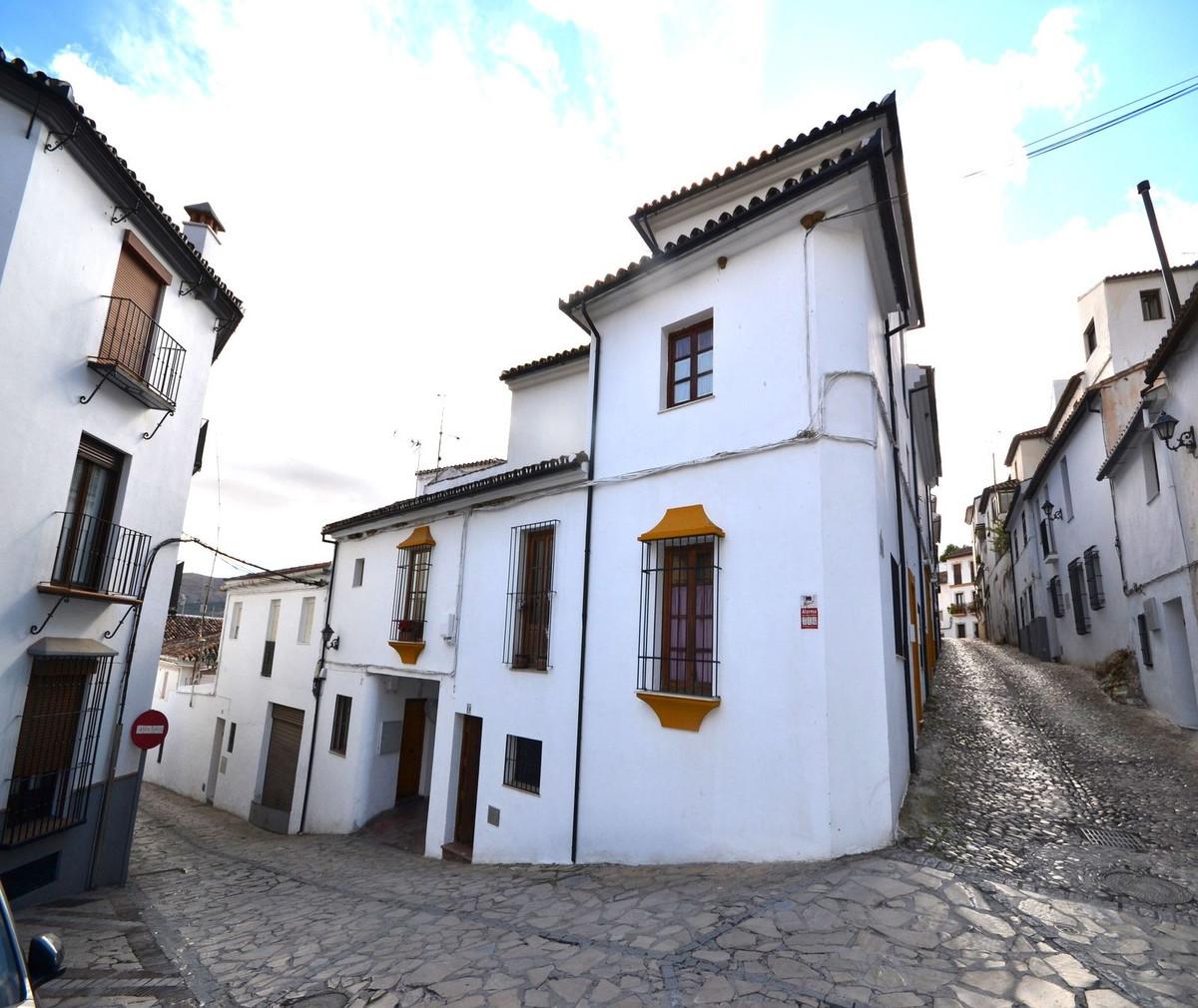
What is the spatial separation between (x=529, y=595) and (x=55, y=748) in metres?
6.27

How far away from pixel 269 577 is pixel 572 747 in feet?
41.7

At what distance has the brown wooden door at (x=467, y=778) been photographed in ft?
33.0

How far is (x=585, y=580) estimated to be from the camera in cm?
851

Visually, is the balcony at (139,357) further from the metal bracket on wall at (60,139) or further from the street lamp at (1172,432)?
the street lamp at (1172,432)

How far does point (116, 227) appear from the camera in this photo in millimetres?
8641

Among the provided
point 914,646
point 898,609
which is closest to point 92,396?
point 898,609

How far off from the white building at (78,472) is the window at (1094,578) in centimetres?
1926

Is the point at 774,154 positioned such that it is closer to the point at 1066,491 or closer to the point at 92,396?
the point at 92,396

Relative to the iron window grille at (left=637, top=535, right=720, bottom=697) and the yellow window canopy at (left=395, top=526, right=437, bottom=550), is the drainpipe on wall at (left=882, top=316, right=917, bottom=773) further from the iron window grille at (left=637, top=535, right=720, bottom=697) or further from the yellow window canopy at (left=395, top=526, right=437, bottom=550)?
the yellow window canopy at (left=395, top=526, right=437, bottom=550)

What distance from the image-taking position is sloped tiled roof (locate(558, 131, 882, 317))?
6.44 metres

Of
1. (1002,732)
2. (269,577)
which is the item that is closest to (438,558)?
(269,577)

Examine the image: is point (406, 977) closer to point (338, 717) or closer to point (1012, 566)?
point (338, 717)

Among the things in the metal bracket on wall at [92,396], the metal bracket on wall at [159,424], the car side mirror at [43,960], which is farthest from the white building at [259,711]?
the car side mirror at [43,960]

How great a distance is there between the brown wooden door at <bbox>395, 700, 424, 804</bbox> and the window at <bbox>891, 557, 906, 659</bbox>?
31.9 feet
